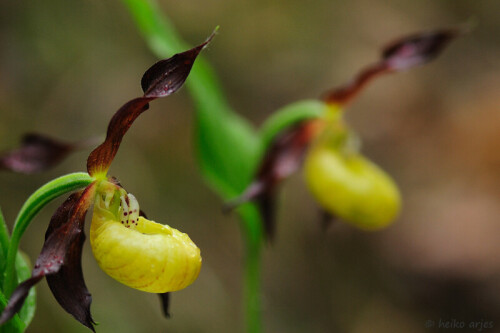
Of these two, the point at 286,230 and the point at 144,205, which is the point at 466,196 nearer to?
the point at 286,230

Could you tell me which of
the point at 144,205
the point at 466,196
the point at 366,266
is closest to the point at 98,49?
the point at 144,205

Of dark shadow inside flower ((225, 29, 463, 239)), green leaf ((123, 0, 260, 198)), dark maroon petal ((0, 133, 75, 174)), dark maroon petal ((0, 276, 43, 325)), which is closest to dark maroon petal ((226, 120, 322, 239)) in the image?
dark shadow inside flower ((225, 29, 463, 239))

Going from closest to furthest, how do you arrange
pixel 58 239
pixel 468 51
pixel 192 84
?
pixel 58 239, pixel 192 84, pixel 468 51

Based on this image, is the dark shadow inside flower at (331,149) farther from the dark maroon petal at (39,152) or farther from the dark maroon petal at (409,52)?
the dark maroon petal at (39,152)

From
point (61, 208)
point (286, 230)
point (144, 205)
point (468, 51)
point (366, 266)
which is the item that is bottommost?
point (366, 266)

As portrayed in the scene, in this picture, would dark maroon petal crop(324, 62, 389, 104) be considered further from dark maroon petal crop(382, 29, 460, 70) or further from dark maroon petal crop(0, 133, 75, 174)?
dark maroon petal crop(0, 133, 75, 174)

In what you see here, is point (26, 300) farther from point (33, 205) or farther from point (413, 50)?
point (413, 50)
